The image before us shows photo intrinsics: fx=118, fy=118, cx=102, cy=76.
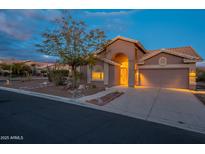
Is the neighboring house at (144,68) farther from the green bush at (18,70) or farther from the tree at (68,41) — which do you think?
the green bush at (18,70)

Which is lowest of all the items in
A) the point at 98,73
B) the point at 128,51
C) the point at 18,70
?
the point at 98,73

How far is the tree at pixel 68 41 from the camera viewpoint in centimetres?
1120

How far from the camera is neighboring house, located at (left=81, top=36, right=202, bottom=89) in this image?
13867 mm

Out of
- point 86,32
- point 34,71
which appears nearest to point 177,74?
point 86,32

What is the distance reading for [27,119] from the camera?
4562 millimetres

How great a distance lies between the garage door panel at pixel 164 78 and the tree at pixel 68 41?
8.80m

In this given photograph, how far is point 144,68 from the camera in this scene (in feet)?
52.3

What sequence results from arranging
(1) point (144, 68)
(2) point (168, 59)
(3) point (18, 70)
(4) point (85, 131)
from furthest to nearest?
(3) point (18, 70) → (1) point (144, 68) → (2) point (168, 59) → (4) point (85, 131)

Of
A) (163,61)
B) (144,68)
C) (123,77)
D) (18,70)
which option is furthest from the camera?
(18,70)

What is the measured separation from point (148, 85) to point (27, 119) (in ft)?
47.4

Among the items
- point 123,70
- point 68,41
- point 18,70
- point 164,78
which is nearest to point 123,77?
point 123,70

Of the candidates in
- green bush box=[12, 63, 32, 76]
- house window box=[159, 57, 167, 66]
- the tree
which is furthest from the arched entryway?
green bush box=[12, 63, 32, 76]

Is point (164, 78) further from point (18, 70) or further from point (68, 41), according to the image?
point (18, 70)

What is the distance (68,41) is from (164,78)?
12.2 meters
